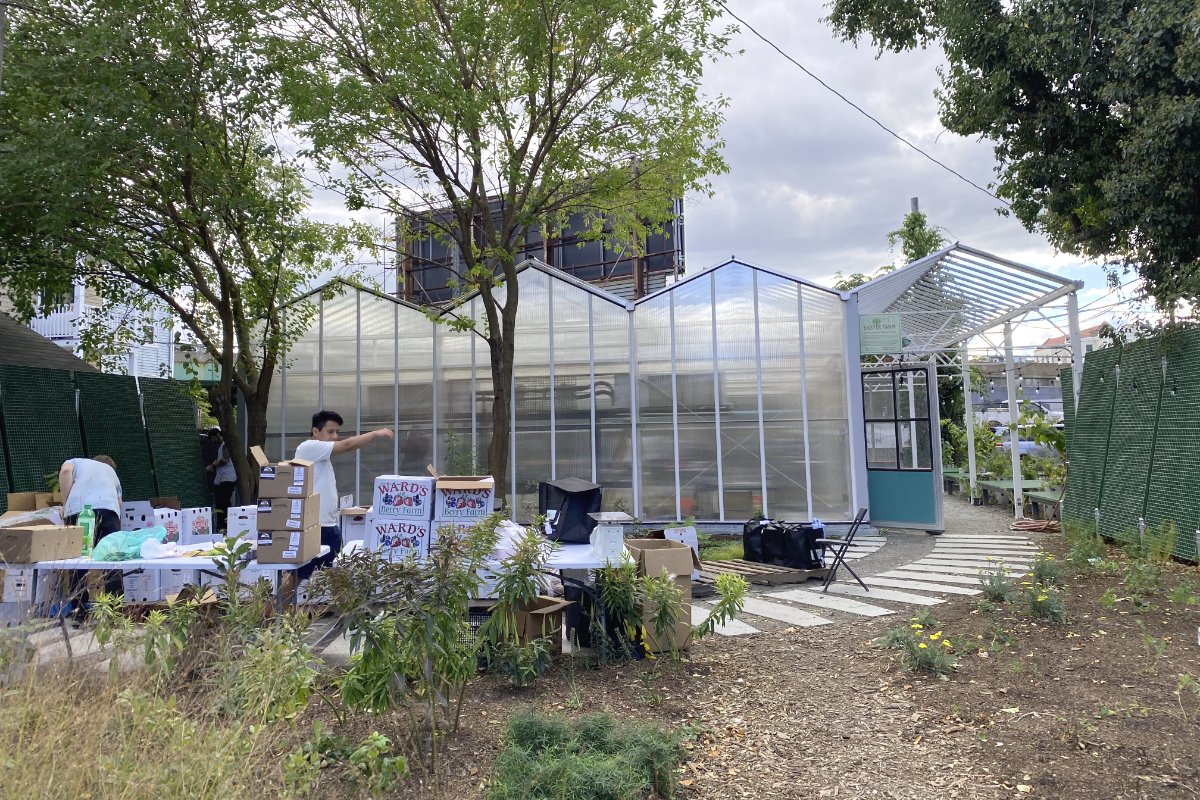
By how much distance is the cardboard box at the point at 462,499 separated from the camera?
209 inches

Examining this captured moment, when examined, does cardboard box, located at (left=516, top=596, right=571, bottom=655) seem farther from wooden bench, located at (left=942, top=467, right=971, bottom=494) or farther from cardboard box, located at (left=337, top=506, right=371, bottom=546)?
wooden bench, located at (left=942, top=467, right=971, bottom=494)

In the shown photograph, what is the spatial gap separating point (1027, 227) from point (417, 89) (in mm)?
8435

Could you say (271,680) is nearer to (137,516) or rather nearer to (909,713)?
(909,713)

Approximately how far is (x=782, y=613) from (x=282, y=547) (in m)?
4.48

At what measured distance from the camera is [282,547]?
5.18 m

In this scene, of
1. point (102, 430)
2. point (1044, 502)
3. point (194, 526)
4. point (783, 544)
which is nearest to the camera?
point (194, 526)

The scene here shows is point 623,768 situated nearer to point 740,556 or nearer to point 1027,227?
point 740,556

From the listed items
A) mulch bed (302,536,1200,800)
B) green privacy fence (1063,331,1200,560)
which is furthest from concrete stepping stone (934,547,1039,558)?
mulch bed (302,536,1200,800)

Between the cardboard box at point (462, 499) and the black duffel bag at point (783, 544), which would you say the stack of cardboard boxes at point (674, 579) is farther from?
the black duffel bag at point (783, 544)

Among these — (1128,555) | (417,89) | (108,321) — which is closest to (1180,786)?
(1128,555)

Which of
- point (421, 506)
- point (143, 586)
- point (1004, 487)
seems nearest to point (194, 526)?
point (143, 586)

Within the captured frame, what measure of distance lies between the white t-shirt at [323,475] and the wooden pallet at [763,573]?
401cm

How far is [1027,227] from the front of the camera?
1021cm

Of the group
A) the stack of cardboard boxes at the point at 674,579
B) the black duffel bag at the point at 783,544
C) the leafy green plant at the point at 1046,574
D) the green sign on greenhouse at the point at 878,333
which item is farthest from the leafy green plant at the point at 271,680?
the green sign on greenhouse at the point at 878,333
